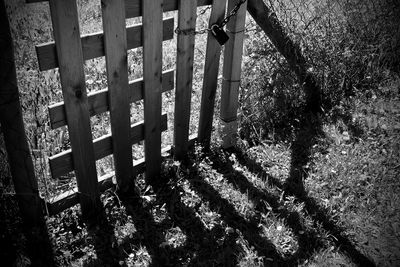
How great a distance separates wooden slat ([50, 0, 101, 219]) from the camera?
2.12 meters

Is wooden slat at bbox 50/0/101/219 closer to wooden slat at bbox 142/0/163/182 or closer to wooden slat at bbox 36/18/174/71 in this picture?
wooden slat at bbox 36/18/174/71

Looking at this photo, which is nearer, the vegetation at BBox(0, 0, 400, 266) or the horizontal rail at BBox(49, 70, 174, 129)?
the horizontal rail at BBox(49, 70, 174, 129)

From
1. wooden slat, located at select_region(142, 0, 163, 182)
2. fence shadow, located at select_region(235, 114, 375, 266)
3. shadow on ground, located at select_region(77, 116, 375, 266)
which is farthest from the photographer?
fence shadow, located at select_region(235, 114, 375, 266)

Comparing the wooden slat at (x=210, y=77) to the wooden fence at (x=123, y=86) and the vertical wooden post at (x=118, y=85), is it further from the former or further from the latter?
the vertical wooden post at (x=118, y=85)

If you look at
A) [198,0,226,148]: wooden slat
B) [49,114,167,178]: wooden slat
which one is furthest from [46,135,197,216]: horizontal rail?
[198,0,226,148]: wooden slat

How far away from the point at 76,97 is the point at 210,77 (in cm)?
130

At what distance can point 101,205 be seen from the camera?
3.03 metres

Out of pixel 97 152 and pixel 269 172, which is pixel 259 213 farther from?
pixel 97 152

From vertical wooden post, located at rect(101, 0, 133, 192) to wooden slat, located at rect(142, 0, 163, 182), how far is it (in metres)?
0.18

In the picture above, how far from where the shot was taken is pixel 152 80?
2.85 metres

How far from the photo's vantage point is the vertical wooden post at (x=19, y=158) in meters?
2.08

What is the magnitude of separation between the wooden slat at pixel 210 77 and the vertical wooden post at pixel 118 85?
0.83m

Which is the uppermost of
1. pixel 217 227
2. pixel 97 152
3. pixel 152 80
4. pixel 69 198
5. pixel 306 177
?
pixel 152 80

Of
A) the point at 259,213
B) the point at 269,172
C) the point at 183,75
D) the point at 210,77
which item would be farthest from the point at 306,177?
the point at 183,75
